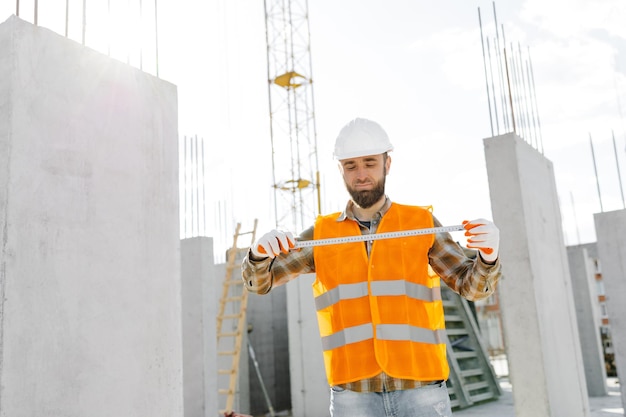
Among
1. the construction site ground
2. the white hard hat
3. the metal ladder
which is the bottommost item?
the construction site ground

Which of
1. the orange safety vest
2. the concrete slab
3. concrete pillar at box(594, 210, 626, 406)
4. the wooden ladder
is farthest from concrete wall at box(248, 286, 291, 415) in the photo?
the orange safety vest

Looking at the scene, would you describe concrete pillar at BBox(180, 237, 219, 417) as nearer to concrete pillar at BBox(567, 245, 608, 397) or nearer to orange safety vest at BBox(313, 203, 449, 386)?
concrete pillar at BBox(567, 245, 608, 397)

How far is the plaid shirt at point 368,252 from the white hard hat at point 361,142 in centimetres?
21

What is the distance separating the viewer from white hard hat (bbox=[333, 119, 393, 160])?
215cm

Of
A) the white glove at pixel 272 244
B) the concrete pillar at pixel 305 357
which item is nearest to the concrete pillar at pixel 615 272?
the concrete pillar at pixel 305 357

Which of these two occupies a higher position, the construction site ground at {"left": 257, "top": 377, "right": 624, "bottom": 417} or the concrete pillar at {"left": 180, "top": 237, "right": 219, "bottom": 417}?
the concrete pillar at {"left": 180, "top": 237, "right": 219, "bottom": 417}

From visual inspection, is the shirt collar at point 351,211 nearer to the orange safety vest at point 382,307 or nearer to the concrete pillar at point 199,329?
the orange safety vest at point 382,307

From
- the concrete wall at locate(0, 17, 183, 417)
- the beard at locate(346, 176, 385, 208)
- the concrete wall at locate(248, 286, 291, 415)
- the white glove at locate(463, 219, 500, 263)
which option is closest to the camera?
the white glove at locate(463, 219, 500, 263)

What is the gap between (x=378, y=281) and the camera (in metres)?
2.03

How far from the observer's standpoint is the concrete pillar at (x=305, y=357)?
31.4 ft

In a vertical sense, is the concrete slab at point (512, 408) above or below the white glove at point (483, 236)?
below

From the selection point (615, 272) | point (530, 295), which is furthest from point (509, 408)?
point (530, 295)

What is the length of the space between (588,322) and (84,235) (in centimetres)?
962

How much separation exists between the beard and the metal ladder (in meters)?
8.01
